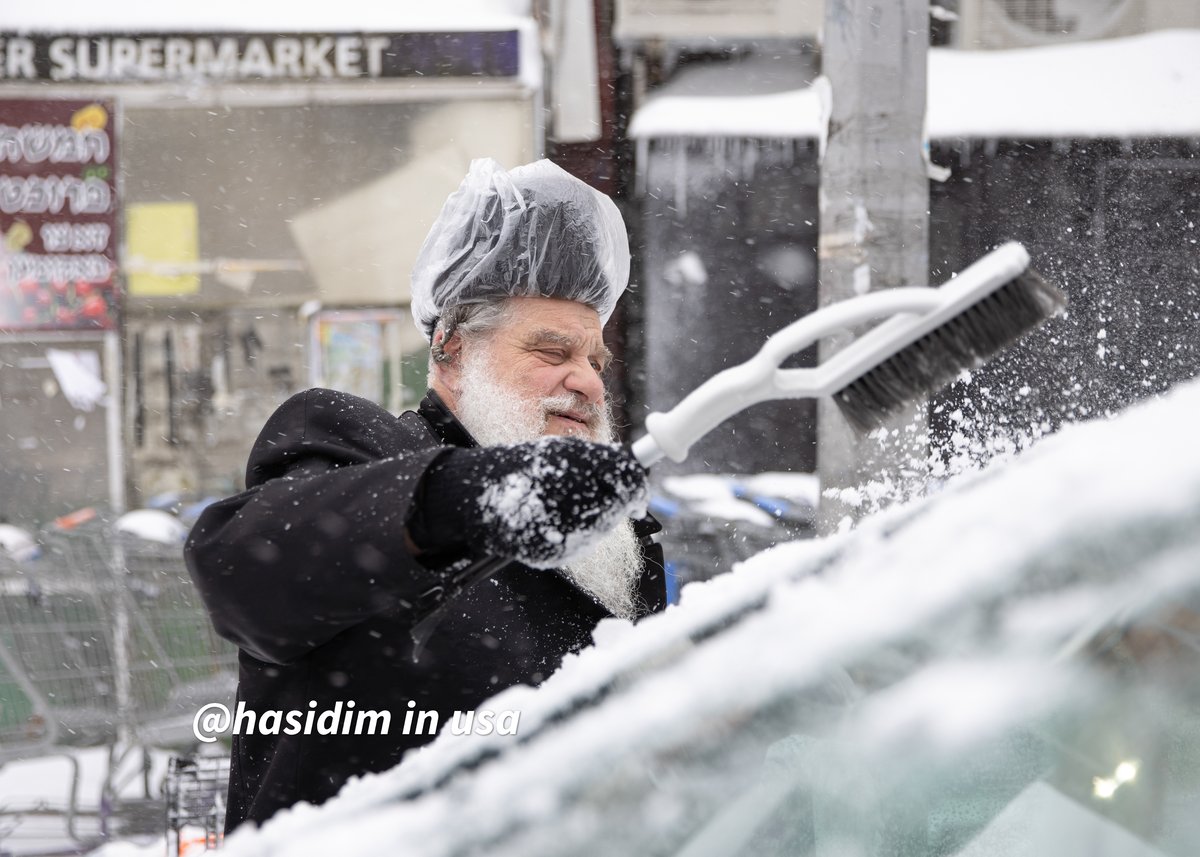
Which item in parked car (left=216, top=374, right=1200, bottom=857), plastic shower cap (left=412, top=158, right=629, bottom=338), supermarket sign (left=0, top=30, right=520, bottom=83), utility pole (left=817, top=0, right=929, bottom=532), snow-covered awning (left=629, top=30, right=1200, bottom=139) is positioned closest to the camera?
parked car (left=216, top=374, right=1200, bottom=857)

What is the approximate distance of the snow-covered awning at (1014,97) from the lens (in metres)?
6.47

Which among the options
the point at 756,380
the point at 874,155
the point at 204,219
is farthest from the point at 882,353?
the point at 204,219

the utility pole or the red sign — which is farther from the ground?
the utility pole

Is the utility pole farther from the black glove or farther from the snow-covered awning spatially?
the snow-covered awning

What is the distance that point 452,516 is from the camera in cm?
132

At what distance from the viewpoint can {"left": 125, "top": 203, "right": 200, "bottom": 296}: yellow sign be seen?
23.0 feet

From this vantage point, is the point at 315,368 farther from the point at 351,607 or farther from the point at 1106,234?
the point at 351,607

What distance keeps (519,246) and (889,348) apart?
939mm

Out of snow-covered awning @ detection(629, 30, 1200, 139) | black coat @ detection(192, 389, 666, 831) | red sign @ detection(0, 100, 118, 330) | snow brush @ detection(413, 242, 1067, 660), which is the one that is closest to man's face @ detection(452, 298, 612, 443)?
black coat @ detection(192, 389, 666, 831)

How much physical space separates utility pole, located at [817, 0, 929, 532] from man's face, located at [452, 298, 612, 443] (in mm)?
1044

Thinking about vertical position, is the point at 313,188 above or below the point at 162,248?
above

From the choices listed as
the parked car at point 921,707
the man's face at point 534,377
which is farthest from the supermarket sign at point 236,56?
the parked car at point 921,707

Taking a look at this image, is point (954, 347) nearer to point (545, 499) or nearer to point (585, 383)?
point (545, 499)

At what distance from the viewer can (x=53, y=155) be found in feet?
22.7
